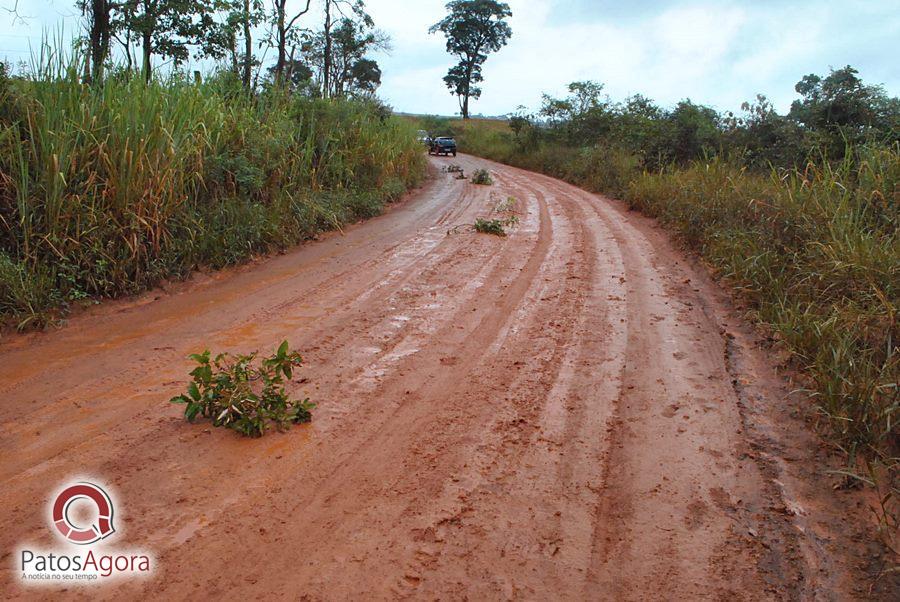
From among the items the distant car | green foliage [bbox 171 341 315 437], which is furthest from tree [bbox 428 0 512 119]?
green foliage [bbox 171 341 315 437]

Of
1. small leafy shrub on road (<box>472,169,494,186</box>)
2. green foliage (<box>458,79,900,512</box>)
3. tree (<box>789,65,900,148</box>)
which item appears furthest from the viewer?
small leafy shrub on road (<box>472,169,494,186</box>)

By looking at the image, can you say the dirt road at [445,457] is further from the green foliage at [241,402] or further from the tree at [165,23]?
the tree at [165,23]

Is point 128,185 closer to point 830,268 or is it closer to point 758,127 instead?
point 830,268

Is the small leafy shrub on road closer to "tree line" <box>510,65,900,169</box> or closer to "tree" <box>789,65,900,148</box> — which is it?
"tree line" <box>510,65,900,169</box>

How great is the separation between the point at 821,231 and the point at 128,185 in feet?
21.4

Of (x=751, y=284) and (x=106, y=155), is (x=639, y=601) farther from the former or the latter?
(x=106, y=155)

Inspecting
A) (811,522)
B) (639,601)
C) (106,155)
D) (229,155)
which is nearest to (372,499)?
(639,601)

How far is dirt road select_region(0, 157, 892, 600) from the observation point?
251 cm

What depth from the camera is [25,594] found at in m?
2.25

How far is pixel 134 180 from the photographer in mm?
5938

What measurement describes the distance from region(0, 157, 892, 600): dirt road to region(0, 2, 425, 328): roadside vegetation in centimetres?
47

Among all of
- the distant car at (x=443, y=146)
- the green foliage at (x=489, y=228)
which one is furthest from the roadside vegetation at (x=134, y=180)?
the distant car at (x=443, y=146)

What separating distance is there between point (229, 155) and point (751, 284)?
626cm

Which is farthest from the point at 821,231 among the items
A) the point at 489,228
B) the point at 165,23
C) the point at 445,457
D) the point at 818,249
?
the point at 165,23
